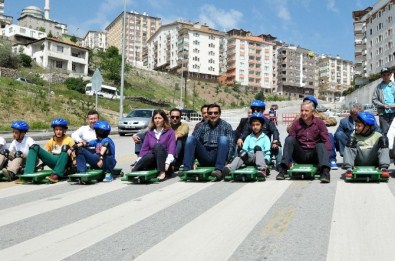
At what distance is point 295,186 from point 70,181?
4076 mm

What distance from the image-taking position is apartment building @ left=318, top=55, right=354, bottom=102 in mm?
183875

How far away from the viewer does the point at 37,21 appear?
129m

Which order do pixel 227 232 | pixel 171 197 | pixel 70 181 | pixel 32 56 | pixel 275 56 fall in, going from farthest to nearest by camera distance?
pixel 275 56, pixel 32 56, pixel 70 181, pixel 171 197, pixel 227 232

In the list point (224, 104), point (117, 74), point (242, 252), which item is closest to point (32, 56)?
point (117, 74)

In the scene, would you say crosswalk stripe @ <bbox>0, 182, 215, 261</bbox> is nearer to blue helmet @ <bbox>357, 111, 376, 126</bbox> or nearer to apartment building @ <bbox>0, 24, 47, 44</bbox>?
blue helmet @ <bbox>357, 111, 376, 126</bbox>

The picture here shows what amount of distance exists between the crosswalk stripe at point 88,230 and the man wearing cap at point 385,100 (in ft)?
17.4

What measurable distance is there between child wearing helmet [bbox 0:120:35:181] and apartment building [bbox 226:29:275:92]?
132m

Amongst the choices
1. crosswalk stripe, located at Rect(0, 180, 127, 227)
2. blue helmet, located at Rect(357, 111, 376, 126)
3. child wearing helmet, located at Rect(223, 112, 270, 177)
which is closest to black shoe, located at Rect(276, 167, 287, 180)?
child wearing helmet, located at Rect(223, 112, 270, 177)

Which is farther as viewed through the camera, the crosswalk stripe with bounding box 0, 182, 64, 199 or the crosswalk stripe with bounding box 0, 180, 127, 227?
the crosswalk stripe with bounding box 0, 182, 64, 199

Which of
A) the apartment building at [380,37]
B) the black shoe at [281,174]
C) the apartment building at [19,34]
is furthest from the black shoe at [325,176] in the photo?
the apartment building at [19,34]

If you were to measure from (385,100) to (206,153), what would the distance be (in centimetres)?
426

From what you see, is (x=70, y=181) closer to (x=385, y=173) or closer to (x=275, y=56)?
(x=385, y=173)

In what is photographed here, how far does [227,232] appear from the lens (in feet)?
14.0

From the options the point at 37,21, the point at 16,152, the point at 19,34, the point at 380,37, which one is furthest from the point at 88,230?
the point at 37,21
